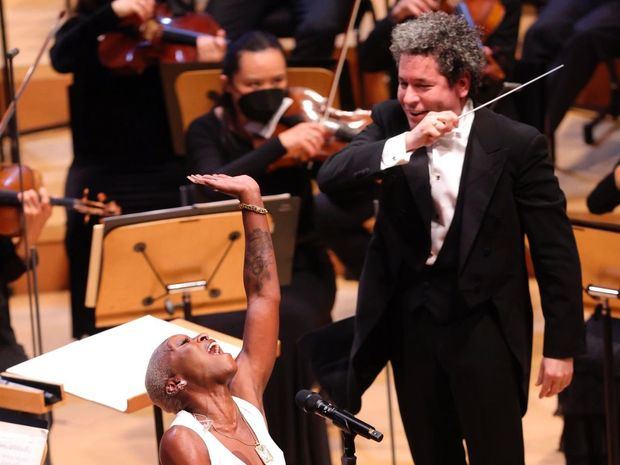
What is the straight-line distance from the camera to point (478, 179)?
2877 millimetres

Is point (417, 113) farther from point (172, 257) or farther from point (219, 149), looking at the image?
point (219, 149)

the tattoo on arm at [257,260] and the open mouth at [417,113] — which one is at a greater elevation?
the open mouth at [417,113]

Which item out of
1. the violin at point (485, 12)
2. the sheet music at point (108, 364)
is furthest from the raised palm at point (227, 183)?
the violin at point (485, 12)

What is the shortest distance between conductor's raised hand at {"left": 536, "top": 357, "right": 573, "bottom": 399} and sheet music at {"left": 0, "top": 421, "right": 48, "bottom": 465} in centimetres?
118

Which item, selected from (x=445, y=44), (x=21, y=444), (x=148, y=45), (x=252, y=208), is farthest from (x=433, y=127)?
(x=148, y=45)

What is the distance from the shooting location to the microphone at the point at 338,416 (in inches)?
91.7

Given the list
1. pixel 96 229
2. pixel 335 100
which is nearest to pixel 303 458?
pixel 96 229

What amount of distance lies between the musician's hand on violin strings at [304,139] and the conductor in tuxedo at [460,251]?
86 cm

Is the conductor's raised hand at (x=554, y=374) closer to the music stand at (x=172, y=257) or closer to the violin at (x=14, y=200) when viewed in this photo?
the music stand at (x=172, y=257)

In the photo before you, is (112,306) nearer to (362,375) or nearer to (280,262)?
(280,262)

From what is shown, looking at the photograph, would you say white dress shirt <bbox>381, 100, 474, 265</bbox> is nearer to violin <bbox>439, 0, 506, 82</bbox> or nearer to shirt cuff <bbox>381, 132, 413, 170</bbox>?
shirt cuff <bbox>381, 132, 413, 170</bbox>

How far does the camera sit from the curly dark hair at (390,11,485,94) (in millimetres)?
2863

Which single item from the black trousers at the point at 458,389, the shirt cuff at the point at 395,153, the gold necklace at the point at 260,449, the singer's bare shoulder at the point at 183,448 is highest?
the shirt cuff at the point at 395,153

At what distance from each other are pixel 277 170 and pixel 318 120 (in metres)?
0.22
